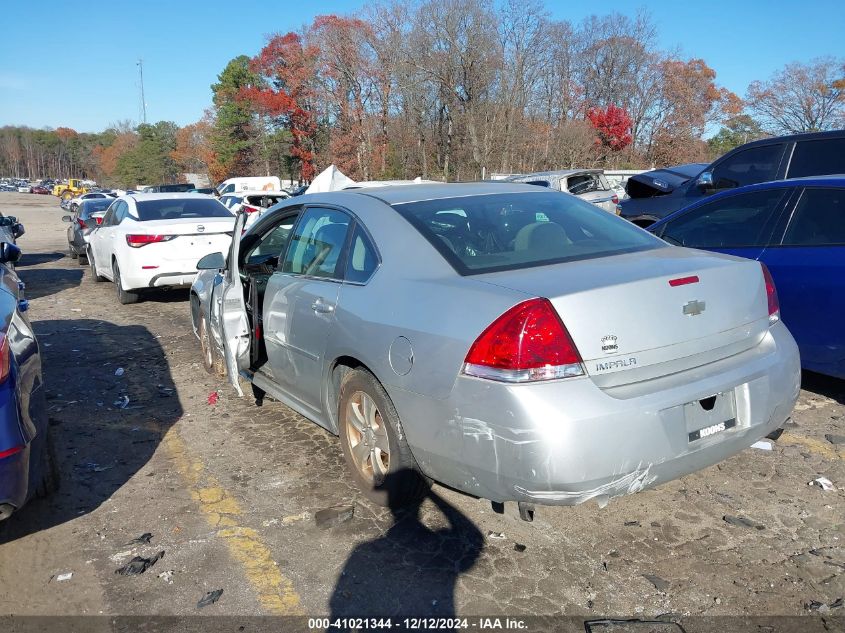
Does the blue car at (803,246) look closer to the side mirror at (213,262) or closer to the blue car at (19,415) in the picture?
the side mirror at (213,262)

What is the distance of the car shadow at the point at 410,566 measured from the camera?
2.79 metres

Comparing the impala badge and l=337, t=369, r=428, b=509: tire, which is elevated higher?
the impala badge

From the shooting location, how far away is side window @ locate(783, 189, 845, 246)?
4.59m

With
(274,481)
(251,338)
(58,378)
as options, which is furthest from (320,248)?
(58,378)

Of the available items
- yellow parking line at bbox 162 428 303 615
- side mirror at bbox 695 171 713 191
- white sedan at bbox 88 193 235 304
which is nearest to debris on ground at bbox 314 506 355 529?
yellow parking line at bbox 162 428 303 615

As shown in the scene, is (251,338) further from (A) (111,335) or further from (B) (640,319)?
(A) (111,335)

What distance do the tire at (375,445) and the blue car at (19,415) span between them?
4.89ft

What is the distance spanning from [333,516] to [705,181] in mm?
7381

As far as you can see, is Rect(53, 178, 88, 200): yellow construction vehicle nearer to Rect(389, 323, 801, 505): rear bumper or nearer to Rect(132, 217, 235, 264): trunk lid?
Rect(132, 217, 235, 264): trunk lid

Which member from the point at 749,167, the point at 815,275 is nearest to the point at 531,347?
the point at 815,275

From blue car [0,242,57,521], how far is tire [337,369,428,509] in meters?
1.49

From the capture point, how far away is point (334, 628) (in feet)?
8.77

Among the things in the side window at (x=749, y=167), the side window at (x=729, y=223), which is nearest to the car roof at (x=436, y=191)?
the side window at (x=729, y=223)

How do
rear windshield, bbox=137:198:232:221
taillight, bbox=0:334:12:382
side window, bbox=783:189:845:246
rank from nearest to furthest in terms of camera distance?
taillight, bbox=0:334:12:382 → side window, bbox=783:189:845:246 → rear windshield, bbox=137:198:232:221
